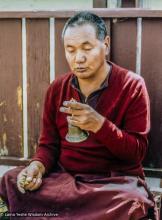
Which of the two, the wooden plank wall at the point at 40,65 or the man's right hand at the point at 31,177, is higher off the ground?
the wooden plank wall at the point at 40,65

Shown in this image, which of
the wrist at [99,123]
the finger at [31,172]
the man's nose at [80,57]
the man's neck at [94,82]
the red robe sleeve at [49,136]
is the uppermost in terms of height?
the man's nose at [80,57]

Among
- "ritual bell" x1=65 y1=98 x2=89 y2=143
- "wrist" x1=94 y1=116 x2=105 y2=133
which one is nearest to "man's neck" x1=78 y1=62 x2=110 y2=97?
"ritual bell" x1=65 y1=98 x2=89 y2=143

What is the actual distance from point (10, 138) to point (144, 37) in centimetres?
127

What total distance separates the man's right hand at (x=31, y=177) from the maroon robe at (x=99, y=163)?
0.13 feet

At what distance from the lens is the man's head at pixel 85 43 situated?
3.17m

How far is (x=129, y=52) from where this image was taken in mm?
3721

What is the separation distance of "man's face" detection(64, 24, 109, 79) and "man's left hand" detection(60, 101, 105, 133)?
1.16 ft

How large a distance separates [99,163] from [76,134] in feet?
0.75

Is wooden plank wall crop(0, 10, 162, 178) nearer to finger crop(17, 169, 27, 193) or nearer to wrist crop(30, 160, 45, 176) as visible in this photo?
wrist crop(30, 160, 45, 176)

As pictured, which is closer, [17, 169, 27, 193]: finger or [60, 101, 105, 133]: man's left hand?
[60, 101, 105, 133]: man's left hand

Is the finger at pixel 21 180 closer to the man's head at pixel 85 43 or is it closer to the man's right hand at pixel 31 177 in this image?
the man's right hand at pixel 31 177

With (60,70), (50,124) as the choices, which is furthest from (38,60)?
(50,124)

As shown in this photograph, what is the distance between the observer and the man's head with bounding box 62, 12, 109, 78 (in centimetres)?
317

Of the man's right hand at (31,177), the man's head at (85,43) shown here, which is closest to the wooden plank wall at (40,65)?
the man's head at (85,43)
